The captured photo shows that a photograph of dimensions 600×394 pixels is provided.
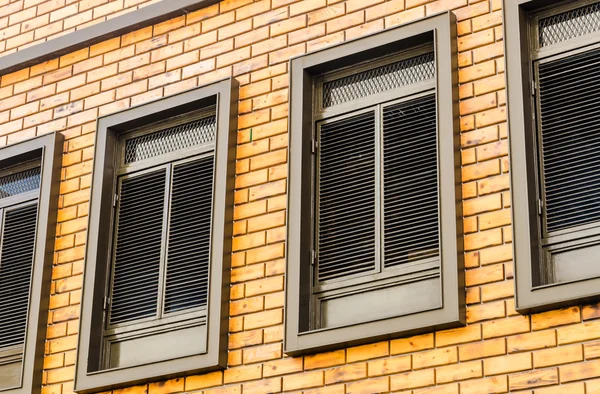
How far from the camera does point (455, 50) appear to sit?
30.3 feet

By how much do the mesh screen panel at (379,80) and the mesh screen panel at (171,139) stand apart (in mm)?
950

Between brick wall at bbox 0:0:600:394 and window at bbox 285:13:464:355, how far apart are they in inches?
4.7

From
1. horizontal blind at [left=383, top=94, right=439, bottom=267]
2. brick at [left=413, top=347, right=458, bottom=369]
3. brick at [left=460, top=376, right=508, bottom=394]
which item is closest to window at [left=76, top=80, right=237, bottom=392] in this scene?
horizontal blind at [left=383, top=94, right=439, bottom=267]

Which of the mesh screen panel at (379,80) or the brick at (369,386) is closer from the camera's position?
the brick at (369,386)

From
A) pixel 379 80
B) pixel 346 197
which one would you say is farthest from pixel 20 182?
pixel 379 80

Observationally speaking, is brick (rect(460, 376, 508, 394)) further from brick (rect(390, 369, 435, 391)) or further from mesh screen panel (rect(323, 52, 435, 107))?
mesh screen panel (rect(323, 52, 435, 107))

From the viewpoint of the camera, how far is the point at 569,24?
9.02 meters

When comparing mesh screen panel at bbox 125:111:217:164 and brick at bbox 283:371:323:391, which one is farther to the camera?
mesh screen panel at bbox 125:111:217:164

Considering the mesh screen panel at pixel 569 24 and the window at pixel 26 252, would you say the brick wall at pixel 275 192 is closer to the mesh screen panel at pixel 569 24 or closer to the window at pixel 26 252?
the window at pixel 26 252

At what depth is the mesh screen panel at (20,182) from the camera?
36.7 ft

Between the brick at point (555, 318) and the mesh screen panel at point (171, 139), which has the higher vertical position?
the mesh screen panel at point (171, 139)

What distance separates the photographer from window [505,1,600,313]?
27.5ft

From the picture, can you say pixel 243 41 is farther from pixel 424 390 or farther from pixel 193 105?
pixel 424 390

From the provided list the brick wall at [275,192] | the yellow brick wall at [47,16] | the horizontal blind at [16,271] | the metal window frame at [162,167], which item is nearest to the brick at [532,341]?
the brick wall at [275,192]
